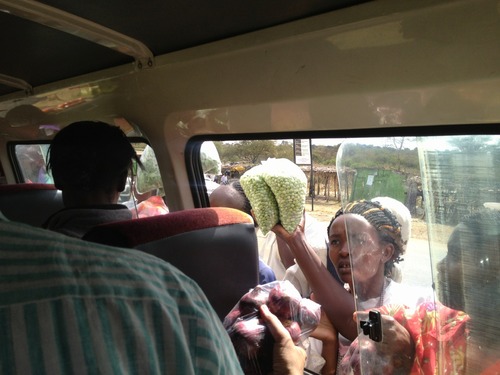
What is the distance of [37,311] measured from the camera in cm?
53

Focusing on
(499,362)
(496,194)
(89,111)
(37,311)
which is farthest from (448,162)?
(89,111)

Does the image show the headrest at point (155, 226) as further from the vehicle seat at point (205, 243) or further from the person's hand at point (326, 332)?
the person's hand at point (326, 332)

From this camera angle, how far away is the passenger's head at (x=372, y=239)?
1546 mm

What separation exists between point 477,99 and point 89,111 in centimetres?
226

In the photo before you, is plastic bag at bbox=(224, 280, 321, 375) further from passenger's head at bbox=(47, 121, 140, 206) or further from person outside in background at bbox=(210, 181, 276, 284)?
person outside in background at bbox=(210, 181, 276, 284)

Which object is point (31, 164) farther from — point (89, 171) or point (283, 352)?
point (283, 352)

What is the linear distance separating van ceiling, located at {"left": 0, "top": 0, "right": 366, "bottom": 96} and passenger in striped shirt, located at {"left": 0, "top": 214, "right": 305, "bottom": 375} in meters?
1.09

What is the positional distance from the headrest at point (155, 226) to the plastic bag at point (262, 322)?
0.33 meters

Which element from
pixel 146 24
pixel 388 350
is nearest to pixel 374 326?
pixel 388 350

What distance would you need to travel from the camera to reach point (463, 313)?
135cm

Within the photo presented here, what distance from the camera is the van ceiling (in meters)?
1.44

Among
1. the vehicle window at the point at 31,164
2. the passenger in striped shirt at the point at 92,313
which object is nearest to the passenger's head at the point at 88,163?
the passenger in striped shirt at the point at 92,313

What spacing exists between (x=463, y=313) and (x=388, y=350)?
1.02ft

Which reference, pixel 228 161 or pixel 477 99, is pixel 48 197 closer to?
pixel 228 161
